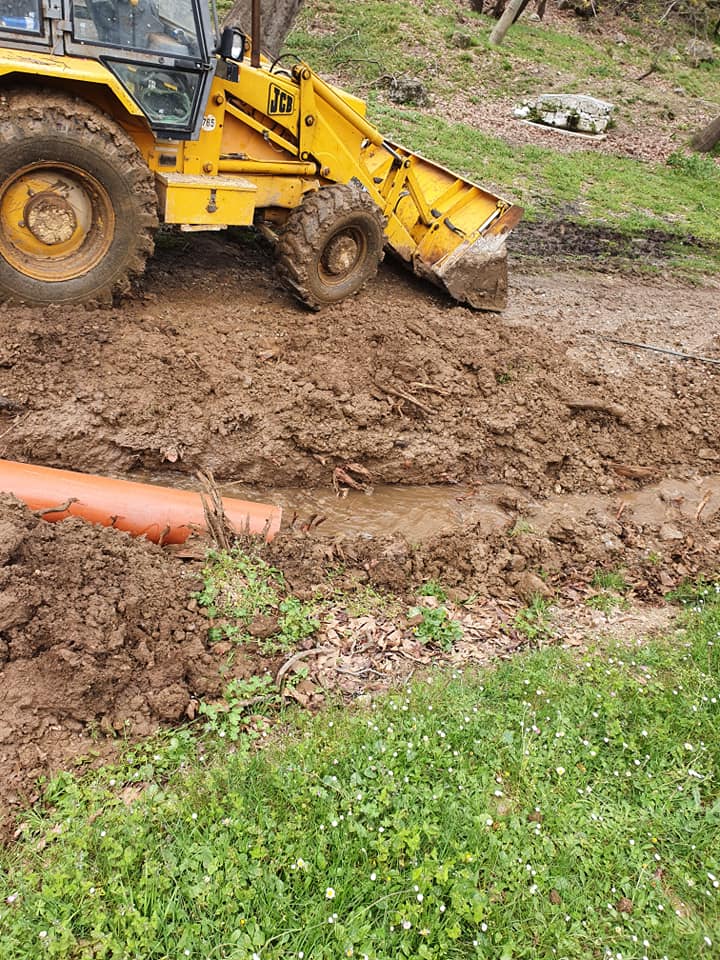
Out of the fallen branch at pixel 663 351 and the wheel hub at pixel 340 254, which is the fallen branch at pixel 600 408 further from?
the wheel hub at pixel 340 254

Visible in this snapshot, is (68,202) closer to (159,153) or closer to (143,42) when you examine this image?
(159,153)

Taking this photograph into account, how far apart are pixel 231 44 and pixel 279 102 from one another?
3.05 feet

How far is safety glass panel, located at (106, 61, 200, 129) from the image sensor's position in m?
5.70

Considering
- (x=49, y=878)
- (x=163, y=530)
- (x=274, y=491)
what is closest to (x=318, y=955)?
(x=49, y=878)

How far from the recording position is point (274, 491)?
5613mm

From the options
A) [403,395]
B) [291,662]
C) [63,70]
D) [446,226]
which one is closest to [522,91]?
[446,226]

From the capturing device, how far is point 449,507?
5.76m

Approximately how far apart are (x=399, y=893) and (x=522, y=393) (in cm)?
457

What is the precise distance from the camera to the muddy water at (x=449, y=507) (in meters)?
5.38

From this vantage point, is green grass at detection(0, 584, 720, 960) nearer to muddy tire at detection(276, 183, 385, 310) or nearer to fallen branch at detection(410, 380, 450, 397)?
fallen branch at detection(410, 380, 450, 397)

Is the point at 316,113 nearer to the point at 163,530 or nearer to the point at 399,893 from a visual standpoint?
the point at 163,530

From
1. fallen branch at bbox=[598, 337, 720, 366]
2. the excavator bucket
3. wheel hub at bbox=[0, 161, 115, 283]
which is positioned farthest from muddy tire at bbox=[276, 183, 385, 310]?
fallen branch at bbox=[598, 337, 720, 366]

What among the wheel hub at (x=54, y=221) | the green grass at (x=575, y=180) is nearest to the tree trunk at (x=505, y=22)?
the green grass at (x=575, y=180)

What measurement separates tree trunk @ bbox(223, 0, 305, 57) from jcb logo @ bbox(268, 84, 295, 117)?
3.99 m
